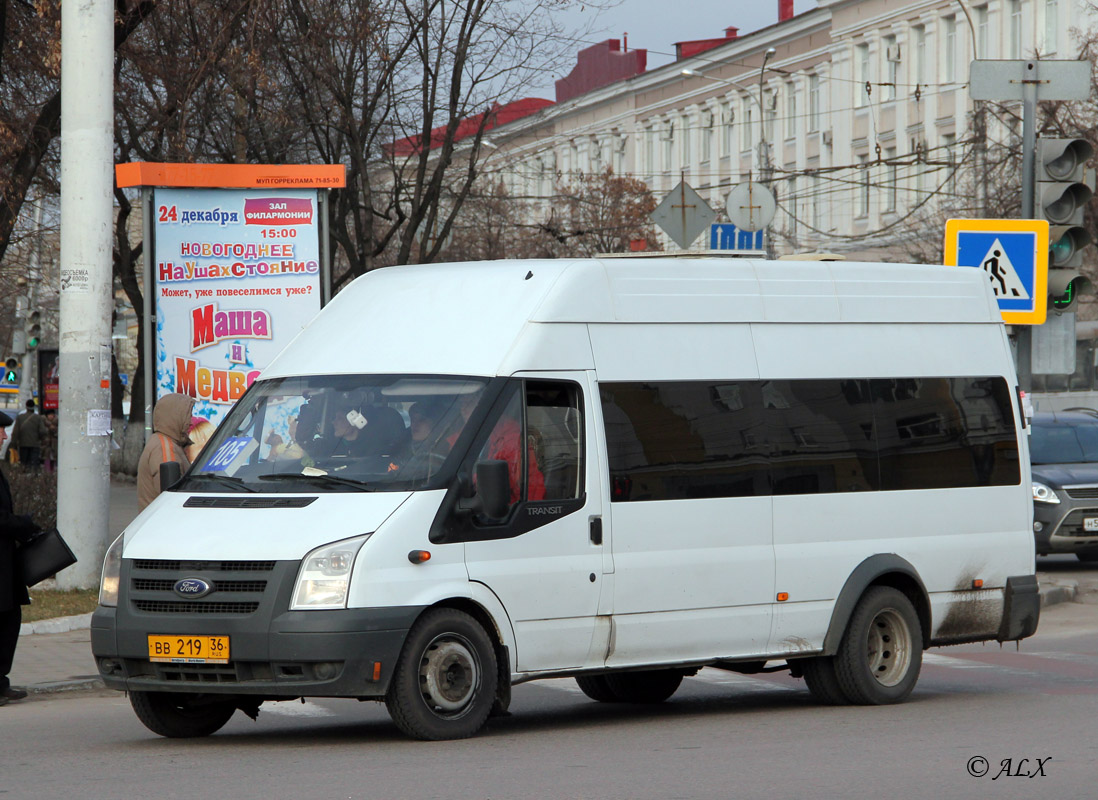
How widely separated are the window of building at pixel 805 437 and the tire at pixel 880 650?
65cm

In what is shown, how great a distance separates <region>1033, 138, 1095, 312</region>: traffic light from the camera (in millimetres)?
15242

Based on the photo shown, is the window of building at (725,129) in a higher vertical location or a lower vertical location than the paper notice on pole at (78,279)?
higher

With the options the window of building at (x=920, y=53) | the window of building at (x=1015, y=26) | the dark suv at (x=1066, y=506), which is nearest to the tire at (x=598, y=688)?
the dark suv at (x=1066, y=506)

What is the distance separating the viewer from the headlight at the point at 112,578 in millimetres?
8664

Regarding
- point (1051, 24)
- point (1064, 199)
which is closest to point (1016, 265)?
point (1064, 199)

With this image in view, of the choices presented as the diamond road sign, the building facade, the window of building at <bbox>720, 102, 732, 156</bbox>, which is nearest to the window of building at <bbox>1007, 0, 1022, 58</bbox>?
the building facade

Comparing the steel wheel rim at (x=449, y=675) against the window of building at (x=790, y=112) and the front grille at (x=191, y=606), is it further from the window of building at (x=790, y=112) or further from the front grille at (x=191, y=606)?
the window of building at (x=790, y=112)

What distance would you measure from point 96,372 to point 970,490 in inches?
291

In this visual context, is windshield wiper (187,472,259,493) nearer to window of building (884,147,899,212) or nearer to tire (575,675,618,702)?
tire (575,675,618,702)

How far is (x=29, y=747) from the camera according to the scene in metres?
8.87

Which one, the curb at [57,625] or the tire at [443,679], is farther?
the curb at [57,625]

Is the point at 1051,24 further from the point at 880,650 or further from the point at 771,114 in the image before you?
the point at 880,650

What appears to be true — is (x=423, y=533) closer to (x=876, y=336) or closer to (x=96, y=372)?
(x=876, y=336)

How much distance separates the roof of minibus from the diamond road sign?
691cm
